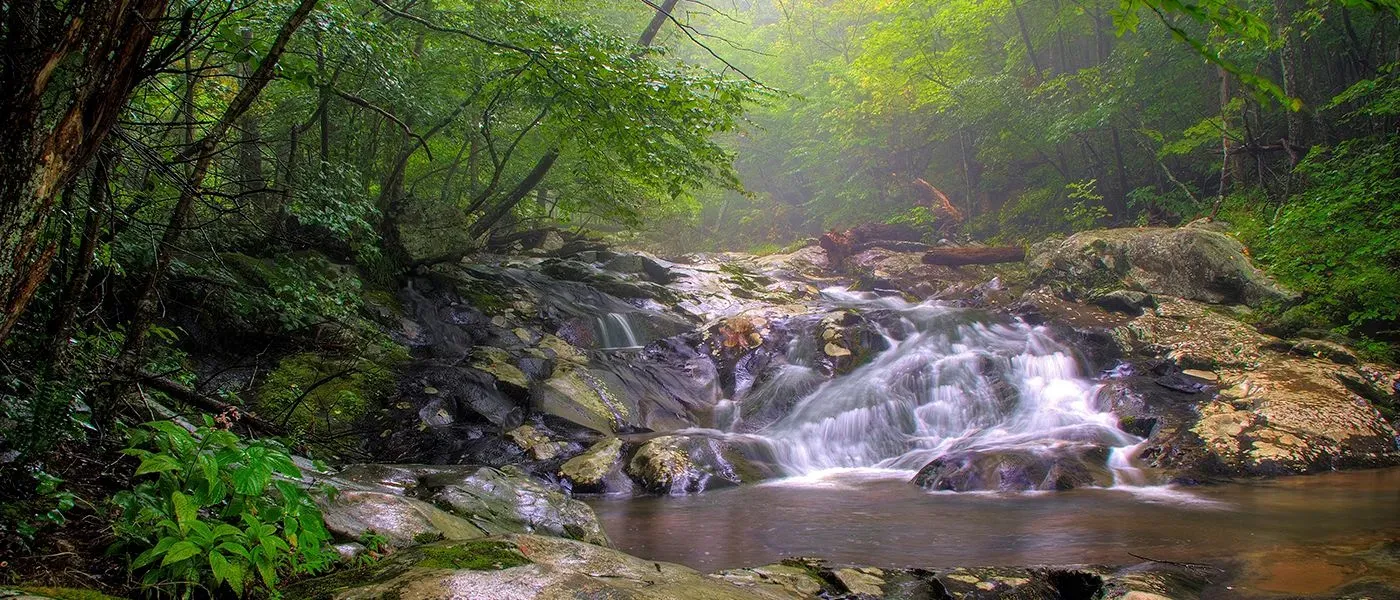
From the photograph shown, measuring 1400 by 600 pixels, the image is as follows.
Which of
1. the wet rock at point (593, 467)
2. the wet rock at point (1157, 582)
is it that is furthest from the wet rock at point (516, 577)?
the wet rock at point (593, 467)

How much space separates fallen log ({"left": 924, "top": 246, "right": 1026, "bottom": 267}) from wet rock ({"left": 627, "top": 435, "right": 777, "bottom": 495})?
435 inches

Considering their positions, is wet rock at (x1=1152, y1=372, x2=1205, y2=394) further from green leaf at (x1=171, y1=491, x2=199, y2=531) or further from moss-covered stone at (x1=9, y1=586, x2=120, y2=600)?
moss-covered stone at (x1=9, y1=586, x2=120, y2=600)

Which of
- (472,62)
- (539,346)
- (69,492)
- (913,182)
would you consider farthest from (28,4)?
(913,182)

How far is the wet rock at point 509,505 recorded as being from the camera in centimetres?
441

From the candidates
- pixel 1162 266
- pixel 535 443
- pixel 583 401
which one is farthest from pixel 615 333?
pixel 1162 266

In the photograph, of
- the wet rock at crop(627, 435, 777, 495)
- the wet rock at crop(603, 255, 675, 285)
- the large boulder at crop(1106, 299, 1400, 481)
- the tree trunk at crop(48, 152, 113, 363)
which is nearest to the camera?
the tree trunk at crop(48, 152, 113, 363)

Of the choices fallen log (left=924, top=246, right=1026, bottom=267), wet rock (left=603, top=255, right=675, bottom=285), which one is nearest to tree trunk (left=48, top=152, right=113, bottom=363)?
wet rock (left=603, top=255, right=675, bottom=285)

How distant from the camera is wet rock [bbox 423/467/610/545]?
4.41 m

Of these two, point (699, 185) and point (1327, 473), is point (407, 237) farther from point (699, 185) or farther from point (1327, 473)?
point (1327, 473)

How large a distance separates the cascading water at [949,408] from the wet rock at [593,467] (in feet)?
8.19

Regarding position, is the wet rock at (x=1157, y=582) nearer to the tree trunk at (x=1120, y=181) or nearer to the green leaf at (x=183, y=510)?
the green leaf at (x=183, y=510)

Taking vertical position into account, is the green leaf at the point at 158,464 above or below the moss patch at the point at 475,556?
above

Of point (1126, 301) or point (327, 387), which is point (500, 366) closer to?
point (327, 387)

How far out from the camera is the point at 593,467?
25.3ft
